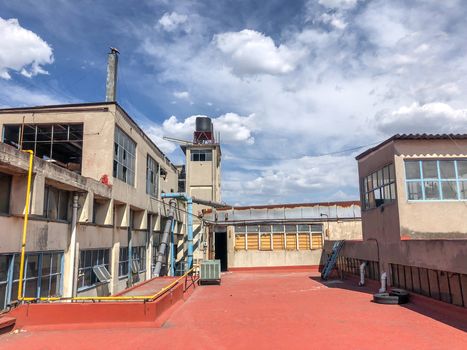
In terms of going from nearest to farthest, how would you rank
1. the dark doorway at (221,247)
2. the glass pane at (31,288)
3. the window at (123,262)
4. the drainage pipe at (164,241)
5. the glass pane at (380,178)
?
the glass pane at (31,288)
the glass pane at (380,178)
the window at (123,262)
the drainage pipe at (164,241)
the dark doorway at (221,247)

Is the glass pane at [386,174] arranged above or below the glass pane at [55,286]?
above

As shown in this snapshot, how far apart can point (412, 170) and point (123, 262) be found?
51.8 ft

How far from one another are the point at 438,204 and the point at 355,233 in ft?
59.3

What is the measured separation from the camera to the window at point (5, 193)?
40.0 ft

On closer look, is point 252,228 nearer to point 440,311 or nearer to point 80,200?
point 80,200

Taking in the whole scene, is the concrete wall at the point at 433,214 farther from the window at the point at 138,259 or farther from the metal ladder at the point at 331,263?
the window at the point at 138,259

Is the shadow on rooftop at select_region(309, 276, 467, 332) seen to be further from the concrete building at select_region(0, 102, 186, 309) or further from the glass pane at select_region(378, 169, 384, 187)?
the concrete building at select_region(0, 102, 186, 309)

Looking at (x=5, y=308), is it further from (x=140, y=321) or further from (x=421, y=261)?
(x=421, y=261)

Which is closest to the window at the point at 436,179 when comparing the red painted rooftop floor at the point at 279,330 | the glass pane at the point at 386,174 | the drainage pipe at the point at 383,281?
the glass pane at the point at 386,174

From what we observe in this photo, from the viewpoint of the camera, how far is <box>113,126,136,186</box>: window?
2048 centimetres

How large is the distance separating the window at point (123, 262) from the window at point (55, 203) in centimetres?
678

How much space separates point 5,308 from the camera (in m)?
11.9

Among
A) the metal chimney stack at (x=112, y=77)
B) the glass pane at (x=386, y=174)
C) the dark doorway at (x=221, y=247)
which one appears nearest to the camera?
the glass pane at (x=386, y=174)

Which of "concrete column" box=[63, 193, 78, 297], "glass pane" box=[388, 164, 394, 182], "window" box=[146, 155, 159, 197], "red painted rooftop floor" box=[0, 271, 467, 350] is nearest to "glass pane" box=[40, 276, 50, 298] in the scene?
"concrete column" box=[63, 193, 78, 297]
